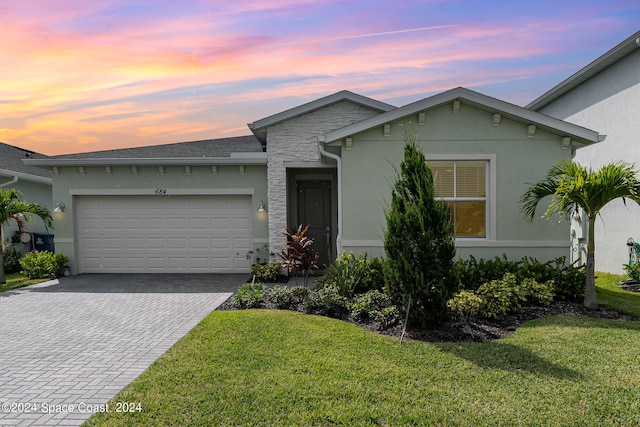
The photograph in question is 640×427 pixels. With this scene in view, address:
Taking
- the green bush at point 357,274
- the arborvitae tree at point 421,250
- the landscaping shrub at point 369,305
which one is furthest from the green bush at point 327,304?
the arborvitae tree at point 421,250

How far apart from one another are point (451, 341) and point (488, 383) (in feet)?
4.57

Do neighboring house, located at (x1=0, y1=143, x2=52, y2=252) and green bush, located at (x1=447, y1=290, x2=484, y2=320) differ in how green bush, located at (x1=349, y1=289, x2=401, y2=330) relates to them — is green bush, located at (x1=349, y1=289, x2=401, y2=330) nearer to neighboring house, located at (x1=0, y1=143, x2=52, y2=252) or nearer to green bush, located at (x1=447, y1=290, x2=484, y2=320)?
green bush, located at (x1=447, y1=290, x2=484, y2=320)

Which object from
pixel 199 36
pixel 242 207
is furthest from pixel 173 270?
pixel 199 36

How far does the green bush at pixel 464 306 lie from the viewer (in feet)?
21.3

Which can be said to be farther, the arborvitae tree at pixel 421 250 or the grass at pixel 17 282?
the grass at pixel 17 282

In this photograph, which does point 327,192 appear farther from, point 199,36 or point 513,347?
point 513,347

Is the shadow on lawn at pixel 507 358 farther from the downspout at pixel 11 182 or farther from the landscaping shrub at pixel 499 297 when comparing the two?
the downspout at pixel 11 182

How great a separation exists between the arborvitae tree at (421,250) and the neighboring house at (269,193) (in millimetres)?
2775

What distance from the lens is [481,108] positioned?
343 inches

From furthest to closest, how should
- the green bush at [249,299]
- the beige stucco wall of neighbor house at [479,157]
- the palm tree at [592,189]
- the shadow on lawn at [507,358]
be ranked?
the beige stucco wall of neighbor house at [479,157] → the green bush at [249,299] → the palm tree at [592,189] → the shadow on lawn at [507,358]

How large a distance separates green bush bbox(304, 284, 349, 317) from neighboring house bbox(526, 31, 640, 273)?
8.81m

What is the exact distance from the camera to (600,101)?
12.5 meters

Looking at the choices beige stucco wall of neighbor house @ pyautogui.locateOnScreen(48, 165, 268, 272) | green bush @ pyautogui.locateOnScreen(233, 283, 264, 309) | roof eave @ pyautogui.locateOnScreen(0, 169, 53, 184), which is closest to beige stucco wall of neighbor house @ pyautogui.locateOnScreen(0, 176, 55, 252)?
roof eave @ pyautogui.locateOnScreen(0, 169, 53, 184)

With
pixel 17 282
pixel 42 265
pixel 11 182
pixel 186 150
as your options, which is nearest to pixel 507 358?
pixel 186 150
